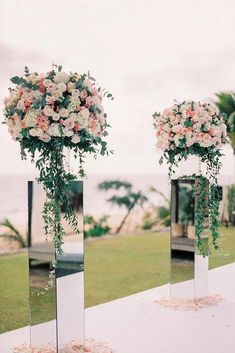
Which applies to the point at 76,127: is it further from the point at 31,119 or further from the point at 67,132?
the point at 31,119

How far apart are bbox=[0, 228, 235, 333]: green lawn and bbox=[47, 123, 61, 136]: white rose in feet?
3.59

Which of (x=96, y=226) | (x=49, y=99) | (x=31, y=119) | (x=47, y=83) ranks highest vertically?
(x=47, y=83)

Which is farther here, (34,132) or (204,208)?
(204,208)

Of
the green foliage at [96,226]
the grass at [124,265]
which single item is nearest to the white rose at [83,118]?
the grass at [124,265]

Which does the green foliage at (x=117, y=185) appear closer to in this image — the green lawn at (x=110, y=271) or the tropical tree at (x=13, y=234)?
the green lawn at (x=110, y=271)

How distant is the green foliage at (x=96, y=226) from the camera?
11.6 meters

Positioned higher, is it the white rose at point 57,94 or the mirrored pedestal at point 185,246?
the white rose at point 57,94

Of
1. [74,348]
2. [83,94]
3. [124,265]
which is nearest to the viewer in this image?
[83,94]

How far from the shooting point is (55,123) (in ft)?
10.1

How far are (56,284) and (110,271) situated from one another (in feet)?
13.6

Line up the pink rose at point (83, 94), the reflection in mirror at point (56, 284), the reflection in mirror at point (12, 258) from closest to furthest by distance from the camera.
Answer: the pink rose at point (83, 94) < the reflection in mirror at point (56, 284) < the reflection in mirror at point (12, 258)

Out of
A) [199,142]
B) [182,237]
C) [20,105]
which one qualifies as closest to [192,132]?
[199,142]

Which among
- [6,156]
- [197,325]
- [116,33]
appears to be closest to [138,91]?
[116,33]

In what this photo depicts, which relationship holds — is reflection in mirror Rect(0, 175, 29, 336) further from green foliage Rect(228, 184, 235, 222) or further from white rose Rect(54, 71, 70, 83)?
green foliage Rect(228, 184, 235, 222)
